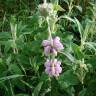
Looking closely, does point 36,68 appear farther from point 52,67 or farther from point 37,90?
point 52,67

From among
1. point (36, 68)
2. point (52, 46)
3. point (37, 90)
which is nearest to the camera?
point (52, 46)

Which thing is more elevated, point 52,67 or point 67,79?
point 52,67

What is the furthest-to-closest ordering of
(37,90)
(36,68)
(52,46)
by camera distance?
1. (36,68)
2. (37,90)
3. (52,46)

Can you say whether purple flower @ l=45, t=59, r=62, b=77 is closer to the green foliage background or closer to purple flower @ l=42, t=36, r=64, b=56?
purple flower @ l=42, t=36, r=64, b=56

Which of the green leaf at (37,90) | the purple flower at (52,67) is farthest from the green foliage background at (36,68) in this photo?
the purple flower at (52,67)

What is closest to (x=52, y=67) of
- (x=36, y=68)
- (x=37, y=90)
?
(x=37, y=90)

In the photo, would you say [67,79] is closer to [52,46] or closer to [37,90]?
[37,90]

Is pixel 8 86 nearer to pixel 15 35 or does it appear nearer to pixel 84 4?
pixel 15 35

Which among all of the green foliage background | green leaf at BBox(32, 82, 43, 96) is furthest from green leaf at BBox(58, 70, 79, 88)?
green leaf at BBox(32, 82, 43, 96)

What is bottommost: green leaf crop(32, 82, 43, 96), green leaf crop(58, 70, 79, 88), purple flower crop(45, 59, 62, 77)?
green leaf crop(32, 82, 43, 96)

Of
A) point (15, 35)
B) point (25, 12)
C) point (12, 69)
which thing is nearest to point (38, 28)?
point (15, 35)

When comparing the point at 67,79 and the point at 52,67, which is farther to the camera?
the point at 67,79

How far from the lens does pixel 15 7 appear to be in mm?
2949

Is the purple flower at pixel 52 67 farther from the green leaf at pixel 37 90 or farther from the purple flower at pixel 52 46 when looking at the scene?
the green leaf at pixel 37 90
